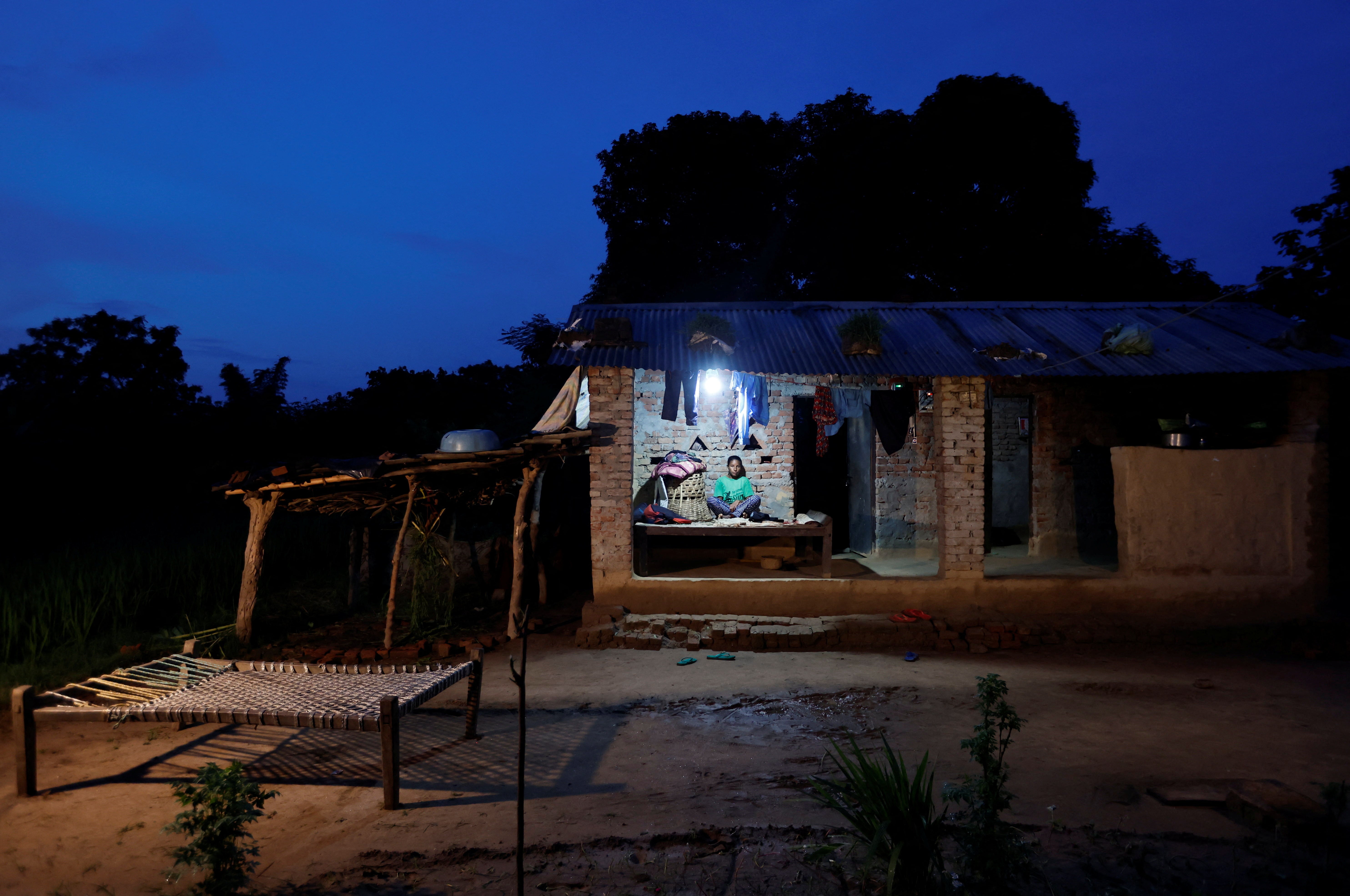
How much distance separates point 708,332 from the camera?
8.96 meters

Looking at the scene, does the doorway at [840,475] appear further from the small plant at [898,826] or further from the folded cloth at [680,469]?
the small plant at [898,826]

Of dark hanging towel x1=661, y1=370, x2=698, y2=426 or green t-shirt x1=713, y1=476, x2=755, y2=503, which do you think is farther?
green t-shirt x1=713, y1=476, x2=755, y2=503

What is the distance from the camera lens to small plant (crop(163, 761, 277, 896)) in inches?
120

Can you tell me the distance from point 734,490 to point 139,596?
7346 millimetres

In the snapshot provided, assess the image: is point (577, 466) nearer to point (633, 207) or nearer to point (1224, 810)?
point (633, 207)

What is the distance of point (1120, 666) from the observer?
23.3ft

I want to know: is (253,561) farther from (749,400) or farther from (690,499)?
(749,400)

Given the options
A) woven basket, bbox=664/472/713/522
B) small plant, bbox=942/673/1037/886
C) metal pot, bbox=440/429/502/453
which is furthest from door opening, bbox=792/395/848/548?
small plant, bbox=942/673/1037/886

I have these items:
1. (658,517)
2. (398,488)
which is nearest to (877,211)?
(658,517)

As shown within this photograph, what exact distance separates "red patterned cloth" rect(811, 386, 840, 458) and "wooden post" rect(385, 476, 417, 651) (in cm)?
514

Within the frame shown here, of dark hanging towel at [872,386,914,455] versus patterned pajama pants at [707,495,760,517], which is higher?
dark hanging towel at [872,386,914,455]

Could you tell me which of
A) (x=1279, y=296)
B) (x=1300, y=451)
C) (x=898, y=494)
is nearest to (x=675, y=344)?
(x=898, y=494)

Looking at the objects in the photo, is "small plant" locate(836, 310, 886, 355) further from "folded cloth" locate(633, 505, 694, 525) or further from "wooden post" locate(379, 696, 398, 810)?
"wooden post" locate(379, 696, 398, 810)

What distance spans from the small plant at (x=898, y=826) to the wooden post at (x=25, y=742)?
15.4ft
